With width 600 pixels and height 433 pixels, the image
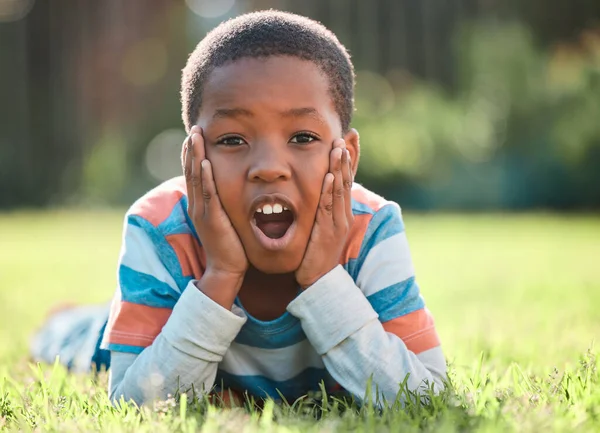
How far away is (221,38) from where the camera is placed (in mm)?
2676

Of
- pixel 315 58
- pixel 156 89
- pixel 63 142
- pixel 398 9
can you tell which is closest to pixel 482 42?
pixel 398 9

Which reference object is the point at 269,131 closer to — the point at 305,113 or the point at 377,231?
the point at 305,113

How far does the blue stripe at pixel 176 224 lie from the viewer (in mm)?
2799

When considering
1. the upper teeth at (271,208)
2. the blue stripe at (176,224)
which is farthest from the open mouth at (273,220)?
the blue stripe at (176,224)

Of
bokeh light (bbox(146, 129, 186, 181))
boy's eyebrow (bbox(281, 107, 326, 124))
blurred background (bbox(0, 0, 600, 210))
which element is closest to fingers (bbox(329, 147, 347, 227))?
boy's eyebrow (bbox(281, 107, 326, 124))

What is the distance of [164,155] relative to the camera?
20.9m

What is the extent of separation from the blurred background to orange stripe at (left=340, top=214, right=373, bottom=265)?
51.1ft

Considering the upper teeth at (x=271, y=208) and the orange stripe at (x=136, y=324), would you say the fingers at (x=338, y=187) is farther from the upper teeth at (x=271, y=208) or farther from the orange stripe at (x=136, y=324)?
the orange stripe at (x=136, y=324)

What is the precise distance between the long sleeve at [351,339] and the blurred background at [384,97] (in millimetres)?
15869

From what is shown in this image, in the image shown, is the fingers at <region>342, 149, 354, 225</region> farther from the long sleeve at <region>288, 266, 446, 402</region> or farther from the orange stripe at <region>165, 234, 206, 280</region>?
the orange stripe at <region>165, 234, 206, 280</region>

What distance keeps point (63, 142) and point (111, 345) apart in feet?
69.1

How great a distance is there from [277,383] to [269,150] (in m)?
0.94

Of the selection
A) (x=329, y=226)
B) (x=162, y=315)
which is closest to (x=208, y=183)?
(x=329, y=226)

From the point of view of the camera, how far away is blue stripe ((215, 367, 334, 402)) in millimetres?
2822
